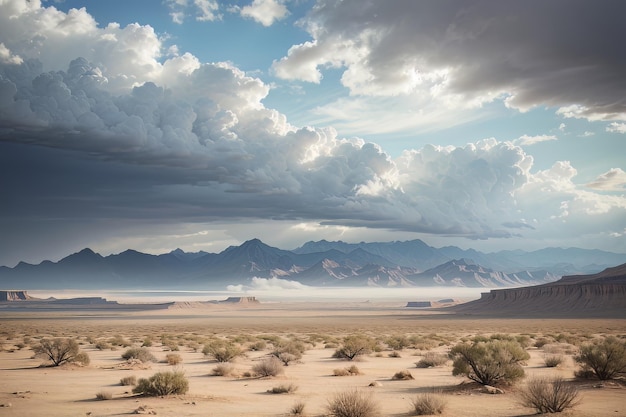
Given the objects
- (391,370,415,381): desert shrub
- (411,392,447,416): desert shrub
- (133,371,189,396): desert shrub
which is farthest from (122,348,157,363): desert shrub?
(411,392,447,416): desert shrub

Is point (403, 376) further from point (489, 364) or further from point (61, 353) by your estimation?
point (61, 353)

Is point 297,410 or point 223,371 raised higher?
point 297,410

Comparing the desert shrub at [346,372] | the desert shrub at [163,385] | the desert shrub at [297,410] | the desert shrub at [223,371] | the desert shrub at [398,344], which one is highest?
the desert shrub at [163,385]

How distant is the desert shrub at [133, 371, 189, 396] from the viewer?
71.9 ft

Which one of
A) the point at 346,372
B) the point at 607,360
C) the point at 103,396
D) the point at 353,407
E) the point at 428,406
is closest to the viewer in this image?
the point at 353,407

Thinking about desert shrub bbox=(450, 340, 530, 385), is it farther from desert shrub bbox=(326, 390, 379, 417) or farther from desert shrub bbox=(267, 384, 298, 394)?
desert shrub bbox=(326, 390, 379, 417)

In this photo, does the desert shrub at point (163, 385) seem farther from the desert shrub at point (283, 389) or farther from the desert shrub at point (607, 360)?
the desert shrub at point (607, 360)

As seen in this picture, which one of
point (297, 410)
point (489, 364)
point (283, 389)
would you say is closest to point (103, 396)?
point (283, 389)

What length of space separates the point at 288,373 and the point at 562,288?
580 feet

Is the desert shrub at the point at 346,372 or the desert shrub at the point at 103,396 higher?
the desert shrub at the point at 103,396

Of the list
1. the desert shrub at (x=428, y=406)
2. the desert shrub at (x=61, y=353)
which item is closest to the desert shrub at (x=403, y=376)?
the desert shrub at (x=428, y=406)

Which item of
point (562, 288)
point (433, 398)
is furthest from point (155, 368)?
point (562, 288)

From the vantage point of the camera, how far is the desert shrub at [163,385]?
21922 mm

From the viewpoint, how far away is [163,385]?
2188 centimetres
